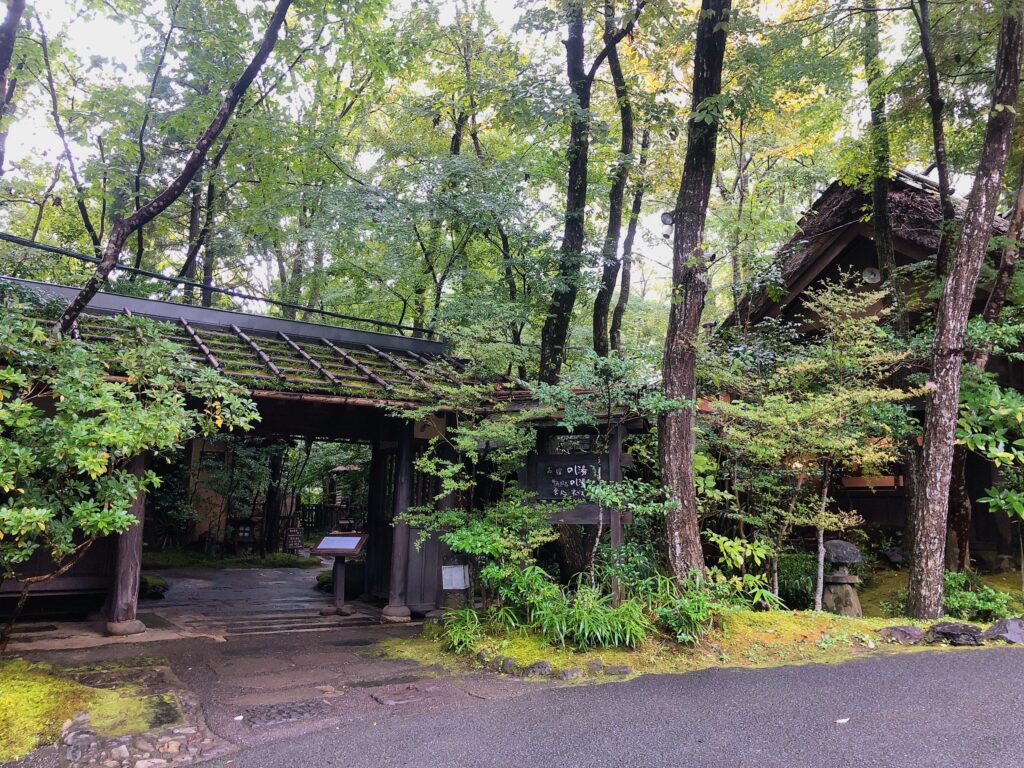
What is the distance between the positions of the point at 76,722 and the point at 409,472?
4989mm

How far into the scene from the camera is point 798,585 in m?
9.43

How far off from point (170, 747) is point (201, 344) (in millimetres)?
4912

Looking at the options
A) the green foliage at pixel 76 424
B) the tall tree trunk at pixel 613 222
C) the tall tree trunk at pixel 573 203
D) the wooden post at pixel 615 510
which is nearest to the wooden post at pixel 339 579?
the tall tree trunk at pixel 573 203

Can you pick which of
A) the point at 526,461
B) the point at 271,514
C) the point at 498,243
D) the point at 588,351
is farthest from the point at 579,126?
the point at 271,514

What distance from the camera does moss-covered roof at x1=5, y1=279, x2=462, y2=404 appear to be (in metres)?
7.50

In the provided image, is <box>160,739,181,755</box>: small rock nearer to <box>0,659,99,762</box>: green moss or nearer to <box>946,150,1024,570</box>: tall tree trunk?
<box>0,659,99,762</box>: green moss

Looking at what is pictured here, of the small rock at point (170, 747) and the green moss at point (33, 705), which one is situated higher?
the green moss at point (33, 705)

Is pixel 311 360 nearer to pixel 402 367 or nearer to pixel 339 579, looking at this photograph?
pixel 402 367

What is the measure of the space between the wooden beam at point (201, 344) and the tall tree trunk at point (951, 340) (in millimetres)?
8053

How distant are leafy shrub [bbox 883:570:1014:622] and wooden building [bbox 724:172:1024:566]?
5.42ft

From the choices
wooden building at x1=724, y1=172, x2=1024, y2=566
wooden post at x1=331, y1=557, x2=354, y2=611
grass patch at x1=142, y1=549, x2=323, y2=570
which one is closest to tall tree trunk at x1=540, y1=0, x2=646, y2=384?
wooden building at x1=724, y1=172, x2=1024, y2=566

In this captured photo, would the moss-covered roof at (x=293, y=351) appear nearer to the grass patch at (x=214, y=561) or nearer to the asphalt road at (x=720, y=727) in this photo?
the asphalt road at (x=720, y=727)

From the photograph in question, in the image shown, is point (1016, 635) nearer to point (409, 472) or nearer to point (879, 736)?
point (879, 736)

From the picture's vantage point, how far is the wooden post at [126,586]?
24.0 feet
